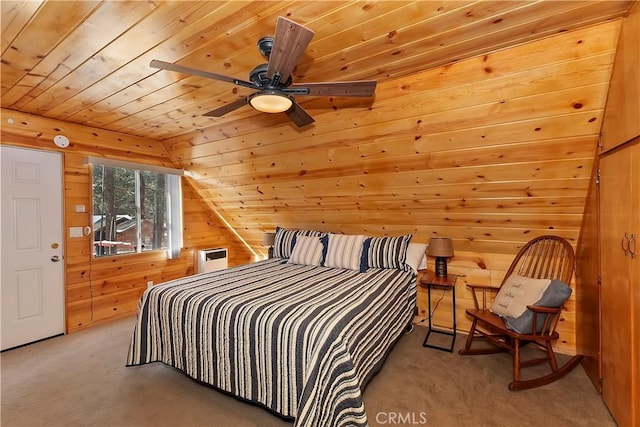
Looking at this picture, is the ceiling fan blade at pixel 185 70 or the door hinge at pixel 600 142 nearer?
the ceiling fan blade at pixel 185 70

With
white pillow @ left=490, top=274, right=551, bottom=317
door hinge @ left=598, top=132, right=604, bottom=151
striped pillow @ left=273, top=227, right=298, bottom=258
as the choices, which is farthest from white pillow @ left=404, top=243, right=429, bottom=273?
door hinge @ left=598, top=132, right=604, bottom=151

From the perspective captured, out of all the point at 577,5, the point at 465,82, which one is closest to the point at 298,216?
the point at 465,82

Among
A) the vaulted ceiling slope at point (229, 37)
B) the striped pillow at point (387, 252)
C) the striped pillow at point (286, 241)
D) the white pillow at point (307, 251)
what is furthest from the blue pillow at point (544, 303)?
the striped pillow at point (286, 241)

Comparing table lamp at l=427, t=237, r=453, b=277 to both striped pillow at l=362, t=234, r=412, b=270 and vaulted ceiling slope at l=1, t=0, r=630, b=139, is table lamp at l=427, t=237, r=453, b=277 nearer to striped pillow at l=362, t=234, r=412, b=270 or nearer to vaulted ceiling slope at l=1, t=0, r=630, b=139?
striped pillow at l=362, t=234, r=412, b=270

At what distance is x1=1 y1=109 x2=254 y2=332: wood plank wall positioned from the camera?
9.78 feet

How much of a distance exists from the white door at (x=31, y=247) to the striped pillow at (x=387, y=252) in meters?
3.20

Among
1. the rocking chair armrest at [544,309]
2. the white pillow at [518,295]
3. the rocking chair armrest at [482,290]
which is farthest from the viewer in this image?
the rocking chair armrest at [482,290]

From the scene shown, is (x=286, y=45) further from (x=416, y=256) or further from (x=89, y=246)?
(x=89, y=246)

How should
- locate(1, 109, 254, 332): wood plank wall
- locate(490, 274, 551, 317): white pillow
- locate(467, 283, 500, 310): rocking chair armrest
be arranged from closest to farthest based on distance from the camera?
locate(490, 274, 551, 317): white pillow < locate(467, 283, 500, 310): rocking chair armrest < locate(1, 109, 254, 332): wood plank wall

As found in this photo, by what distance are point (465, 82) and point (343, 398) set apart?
2.05m

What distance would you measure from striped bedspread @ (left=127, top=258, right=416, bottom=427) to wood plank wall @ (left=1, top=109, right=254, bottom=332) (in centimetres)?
146

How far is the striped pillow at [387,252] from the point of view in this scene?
9.93ft

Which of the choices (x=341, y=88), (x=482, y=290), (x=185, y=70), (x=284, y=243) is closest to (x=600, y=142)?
(x=482, y=290)

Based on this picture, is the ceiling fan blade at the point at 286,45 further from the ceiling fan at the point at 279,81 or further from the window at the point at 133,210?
the window at the point at 133,210
